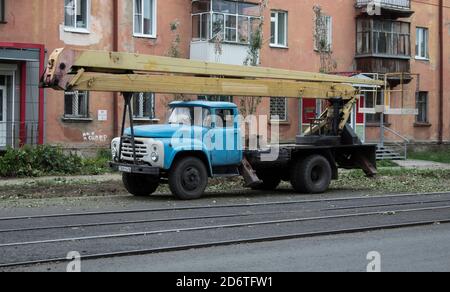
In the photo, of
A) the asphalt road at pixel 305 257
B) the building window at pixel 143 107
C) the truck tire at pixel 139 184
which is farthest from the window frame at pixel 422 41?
the asphalt road at pixel 305 257

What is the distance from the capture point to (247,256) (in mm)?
9305

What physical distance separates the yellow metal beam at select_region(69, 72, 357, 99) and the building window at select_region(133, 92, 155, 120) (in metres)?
10.9

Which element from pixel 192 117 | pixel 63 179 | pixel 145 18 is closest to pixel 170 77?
pixel 192 117

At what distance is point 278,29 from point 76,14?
33.0 ft

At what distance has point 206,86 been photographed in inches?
682

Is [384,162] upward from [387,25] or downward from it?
downward

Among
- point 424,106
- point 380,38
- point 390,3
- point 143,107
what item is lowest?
point 143,107

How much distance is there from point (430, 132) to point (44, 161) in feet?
76.8

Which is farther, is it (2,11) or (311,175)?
(2,11)

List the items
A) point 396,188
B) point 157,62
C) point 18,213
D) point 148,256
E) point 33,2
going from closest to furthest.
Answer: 1. point 148,256
2. point 18,213
3. point 157,62
4. point 396,188
5. point 33,2

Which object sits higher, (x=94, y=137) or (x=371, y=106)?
(x=371, y=106)

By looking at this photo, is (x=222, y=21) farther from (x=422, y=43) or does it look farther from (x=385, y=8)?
(x=422, y=43)
